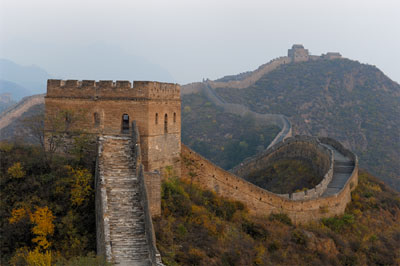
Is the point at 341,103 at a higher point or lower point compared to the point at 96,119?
higher

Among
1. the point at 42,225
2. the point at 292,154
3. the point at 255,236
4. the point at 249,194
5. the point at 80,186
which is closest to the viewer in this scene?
the point at 42,225

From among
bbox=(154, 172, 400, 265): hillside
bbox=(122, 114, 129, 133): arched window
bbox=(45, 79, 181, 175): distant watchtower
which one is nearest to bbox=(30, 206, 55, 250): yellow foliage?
bbox=(154, 172, 400, 265): hillside

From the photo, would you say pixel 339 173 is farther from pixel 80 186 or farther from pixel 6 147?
pixel 6 147

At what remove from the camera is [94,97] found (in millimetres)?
15617

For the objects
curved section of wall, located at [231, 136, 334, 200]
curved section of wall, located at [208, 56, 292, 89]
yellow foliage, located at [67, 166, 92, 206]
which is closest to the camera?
yellow foliage, located at [67, 166, 92, 206]

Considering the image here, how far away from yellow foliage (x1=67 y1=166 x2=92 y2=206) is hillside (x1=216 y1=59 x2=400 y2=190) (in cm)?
4011

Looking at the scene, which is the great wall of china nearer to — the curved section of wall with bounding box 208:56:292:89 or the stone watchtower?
the stone watchtower

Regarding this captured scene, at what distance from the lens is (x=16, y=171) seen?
1451 centimetres

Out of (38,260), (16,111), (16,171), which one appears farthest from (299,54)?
(38,260)

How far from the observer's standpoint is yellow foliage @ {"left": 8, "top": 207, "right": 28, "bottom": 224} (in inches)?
495

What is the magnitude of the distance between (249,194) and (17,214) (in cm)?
987

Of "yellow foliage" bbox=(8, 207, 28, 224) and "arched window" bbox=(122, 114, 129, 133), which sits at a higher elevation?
"arched window" bbox=(122, 114, 129, 133)

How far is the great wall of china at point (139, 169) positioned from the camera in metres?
11.6

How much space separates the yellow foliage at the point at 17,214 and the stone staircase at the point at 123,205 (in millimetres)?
2483
